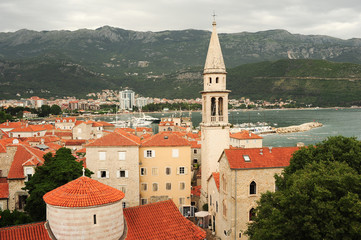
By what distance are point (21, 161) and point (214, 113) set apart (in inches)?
678

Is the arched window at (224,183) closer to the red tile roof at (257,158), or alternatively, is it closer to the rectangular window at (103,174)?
the red tile roof at (257,158)

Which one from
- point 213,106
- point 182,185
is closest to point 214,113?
point 213,106

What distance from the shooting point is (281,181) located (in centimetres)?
1845

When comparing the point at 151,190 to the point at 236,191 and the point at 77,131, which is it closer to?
the point at 236,191

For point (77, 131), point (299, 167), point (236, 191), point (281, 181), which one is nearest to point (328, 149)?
point (299, 167)

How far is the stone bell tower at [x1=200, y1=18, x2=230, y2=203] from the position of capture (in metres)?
27.6

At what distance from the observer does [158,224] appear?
14.4 metres

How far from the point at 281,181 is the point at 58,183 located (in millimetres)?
14937

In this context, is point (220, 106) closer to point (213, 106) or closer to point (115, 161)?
point (213, 106)

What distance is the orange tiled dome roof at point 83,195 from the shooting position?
1254 cm

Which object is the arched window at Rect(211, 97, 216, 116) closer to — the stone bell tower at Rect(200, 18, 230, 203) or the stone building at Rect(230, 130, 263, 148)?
the stone bell tower at Rect(200, 18, 230, 203)

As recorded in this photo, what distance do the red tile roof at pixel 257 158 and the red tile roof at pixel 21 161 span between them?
16.2m

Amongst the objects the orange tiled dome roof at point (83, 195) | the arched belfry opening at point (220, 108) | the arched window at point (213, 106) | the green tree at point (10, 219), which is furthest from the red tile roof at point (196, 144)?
the orange tiled dome roof at point (83, 195)

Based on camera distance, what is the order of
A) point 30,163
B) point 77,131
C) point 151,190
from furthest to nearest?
point 77,131
point 151,190
point 30,163
